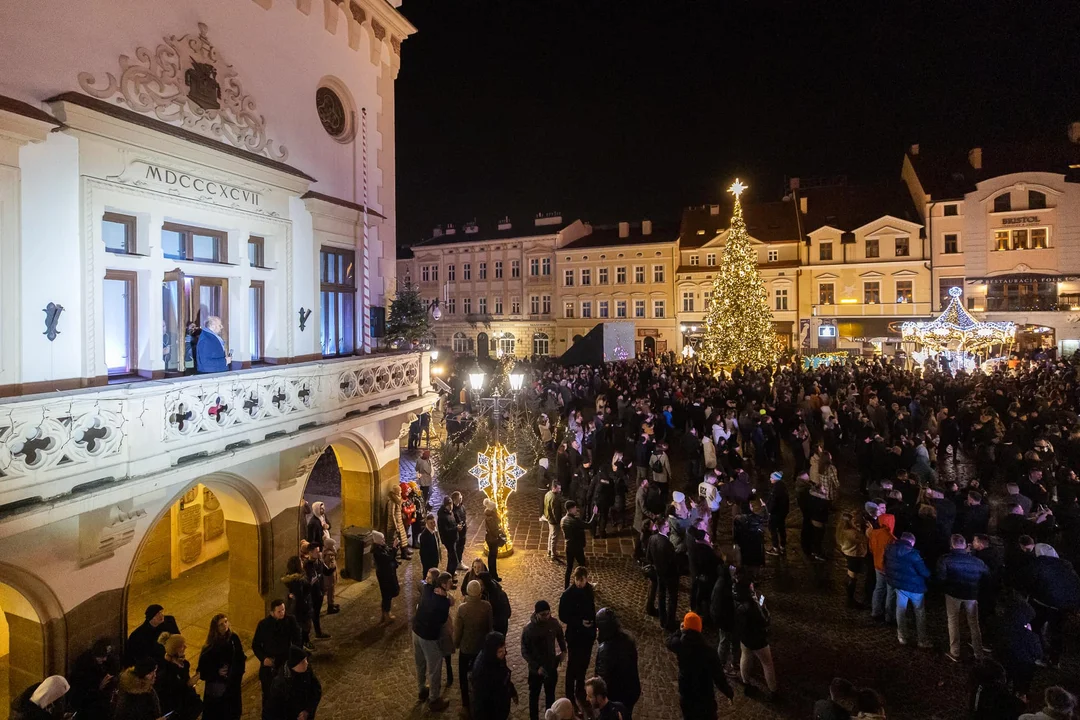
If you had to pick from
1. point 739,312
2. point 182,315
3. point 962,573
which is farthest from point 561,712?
point 739,312

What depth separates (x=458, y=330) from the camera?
185 feet

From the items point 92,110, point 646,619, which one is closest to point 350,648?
point 646,619

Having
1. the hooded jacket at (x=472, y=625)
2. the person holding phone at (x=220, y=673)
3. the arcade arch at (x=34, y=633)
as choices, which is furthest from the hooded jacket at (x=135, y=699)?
the hooded jacket at (x=472, y=625)

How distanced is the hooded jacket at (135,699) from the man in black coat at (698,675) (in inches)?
199

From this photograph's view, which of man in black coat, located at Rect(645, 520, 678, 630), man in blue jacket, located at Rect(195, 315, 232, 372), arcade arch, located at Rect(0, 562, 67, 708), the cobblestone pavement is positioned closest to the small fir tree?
man in blue jacket, located at Rect(195, 315, 232, 372)

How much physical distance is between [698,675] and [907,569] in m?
3.96

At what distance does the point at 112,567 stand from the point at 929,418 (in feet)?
68.0

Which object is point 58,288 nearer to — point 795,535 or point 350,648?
point 350,648

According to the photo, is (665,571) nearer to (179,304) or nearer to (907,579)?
(907,579)

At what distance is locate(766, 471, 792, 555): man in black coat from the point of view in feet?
35.4

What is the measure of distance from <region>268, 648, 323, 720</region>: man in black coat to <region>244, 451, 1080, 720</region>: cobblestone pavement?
1.58m

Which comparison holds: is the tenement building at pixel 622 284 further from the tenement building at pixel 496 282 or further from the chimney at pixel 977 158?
the chimney at pixel 977 158

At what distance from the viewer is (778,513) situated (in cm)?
1092

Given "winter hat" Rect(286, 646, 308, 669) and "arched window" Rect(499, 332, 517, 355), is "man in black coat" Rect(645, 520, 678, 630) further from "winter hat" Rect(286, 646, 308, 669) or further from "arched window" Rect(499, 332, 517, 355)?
"arched window" Rect(499, 332, 517, 355)
